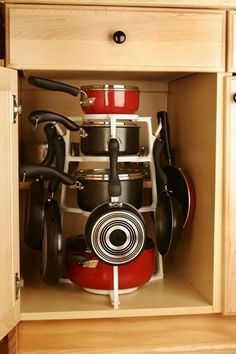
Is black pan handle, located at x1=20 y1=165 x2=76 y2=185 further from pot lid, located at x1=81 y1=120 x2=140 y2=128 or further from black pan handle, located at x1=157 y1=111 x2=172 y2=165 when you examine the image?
black pan handle, located at x1=157 y1=111 x2=172 y2=165

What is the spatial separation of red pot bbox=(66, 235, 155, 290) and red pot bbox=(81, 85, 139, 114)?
0.40m

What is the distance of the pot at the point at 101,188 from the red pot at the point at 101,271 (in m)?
0.14

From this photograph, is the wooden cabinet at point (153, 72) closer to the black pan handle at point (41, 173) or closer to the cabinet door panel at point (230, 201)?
the cabinet door panel at point (230, 201)

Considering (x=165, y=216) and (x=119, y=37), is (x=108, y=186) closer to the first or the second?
(x=165, y=216)

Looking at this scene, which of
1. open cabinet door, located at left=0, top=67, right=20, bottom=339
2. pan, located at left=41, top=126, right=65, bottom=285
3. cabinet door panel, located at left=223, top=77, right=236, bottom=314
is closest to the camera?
open cabinet door, located at left=0, top=67, right=20, bottom=339

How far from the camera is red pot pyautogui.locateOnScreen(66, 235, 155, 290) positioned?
60.9 inches

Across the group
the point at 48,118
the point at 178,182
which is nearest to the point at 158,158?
the point at 178,182

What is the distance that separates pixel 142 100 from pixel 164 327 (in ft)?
2.58

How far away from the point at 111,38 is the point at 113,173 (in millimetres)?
339

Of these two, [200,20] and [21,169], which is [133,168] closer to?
[21,169]

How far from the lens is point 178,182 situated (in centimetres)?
167

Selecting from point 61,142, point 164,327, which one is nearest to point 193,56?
point 61,142

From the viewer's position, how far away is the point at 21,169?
1.46 m

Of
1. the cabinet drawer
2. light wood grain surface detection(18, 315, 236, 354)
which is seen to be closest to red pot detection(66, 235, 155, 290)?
light wood grain surface detection(18, 315, 236, 354)
